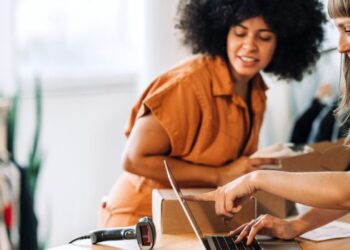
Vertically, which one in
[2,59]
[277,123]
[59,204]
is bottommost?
[59,204]

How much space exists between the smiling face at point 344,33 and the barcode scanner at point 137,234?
627mm

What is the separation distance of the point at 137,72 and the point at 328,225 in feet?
7.29

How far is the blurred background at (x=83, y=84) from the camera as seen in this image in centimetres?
344

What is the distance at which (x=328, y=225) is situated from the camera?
1.94 metres

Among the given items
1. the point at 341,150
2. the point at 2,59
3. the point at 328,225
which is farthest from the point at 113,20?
Result: the point at 328,225

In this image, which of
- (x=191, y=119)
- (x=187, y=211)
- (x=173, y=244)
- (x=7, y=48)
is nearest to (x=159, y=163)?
(x=191, y=119)

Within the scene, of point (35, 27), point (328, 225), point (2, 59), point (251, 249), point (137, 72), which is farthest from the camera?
point (137, 72)

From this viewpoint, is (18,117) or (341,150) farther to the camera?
(18,117)

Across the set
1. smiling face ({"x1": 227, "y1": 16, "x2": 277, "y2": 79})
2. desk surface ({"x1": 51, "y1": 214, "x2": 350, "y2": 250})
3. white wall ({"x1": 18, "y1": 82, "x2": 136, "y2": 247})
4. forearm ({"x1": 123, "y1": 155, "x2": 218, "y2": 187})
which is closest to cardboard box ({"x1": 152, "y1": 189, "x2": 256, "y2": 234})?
desk surface ({"x1": 51, "y1": 214, "x2": 350, "y2": 250})

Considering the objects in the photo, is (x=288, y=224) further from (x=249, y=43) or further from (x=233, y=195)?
(x=249, y=43)

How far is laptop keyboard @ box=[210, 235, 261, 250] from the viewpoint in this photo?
1.64 m

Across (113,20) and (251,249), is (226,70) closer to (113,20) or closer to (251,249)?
(251,249)

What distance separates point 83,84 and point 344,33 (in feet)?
7.48

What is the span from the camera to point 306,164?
2201 millimetres
